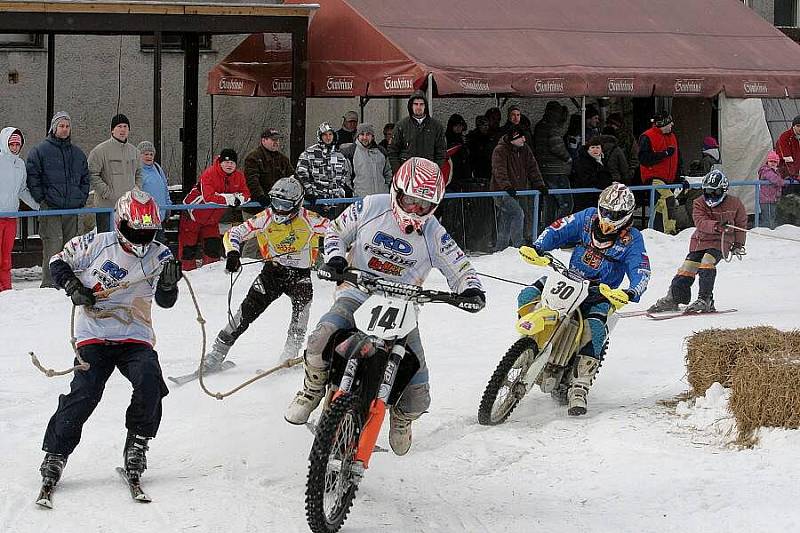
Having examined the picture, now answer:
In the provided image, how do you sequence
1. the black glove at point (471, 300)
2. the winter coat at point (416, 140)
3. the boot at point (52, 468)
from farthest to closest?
the winter coat at point (416, 140) → the boot at point (52, 468) → the black glove at point (471, 300)

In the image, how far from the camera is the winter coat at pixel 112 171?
1347 centimetres

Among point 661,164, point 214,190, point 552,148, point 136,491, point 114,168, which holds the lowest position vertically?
point 136,491

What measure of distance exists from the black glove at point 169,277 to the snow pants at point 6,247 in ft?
19.3

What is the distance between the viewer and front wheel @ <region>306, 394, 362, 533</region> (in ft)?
20.4

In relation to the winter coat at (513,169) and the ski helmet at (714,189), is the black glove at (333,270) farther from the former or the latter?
the winter coat at (513,169)

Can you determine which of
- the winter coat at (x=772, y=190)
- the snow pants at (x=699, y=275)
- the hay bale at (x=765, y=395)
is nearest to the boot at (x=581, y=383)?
the hay bale at (x=765, y=395)

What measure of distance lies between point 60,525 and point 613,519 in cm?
283

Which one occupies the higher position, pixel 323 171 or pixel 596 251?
pixel 323 171

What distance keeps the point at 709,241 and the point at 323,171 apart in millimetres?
4281

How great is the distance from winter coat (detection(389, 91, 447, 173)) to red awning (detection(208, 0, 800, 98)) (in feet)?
1.56

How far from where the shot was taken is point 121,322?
7.30 metres

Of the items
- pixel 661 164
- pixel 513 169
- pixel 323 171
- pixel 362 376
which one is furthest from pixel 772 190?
pixel 362 376

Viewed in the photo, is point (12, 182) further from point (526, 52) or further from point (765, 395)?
point (765, 395)

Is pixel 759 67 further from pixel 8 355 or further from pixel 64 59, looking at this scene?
pixel 8 355
